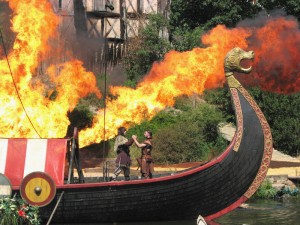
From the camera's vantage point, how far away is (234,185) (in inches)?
802

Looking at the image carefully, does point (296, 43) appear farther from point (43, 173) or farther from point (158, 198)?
point (43, 173)

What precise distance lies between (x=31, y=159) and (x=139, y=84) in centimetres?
571

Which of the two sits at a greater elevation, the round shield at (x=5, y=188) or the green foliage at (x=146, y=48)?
the green foliage at (x=146, y=48)

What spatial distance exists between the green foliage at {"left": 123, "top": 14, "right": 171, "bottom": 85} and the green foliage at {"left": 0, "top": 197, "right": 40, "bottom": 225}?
21.0m

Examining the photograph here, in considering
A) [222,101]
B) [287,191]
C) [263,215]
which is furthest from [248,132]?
[222,101]

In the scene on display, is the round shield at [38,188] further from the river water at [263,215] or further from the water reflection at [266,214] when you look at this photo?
the water reflection at [266,214]

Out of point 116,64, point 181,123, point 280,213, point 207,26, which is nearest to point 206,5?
point 207,26

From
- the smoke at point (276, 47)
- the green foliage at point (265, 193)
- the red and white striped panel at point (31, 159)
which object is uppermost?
the smoke at point (276, 47)

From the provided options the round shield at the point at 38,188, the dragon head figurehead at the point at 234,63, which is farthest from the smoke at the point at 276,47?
the round shield at the point at 38,188

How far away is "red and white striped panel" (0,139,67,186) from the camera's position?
19781 mm

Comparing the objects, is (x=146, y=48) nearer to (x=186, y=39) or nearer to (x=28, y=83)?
(x=186, y=39)

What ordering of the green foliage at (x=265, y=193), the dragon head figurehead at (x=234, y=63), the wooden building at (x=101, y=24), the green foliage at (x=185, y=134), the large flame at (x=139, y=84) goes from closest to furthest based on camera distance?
the dragon head figurehead at (x=234, y=63), the large flame at (x=139, y=84), the green foliage at (x=265, y=193), the green foliage at (x=185, y=134), the wooden building at (x=101, y=24)

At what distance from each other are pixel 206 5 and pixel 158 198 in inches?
988

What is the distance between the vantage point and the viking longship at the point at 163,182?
1984 cm
